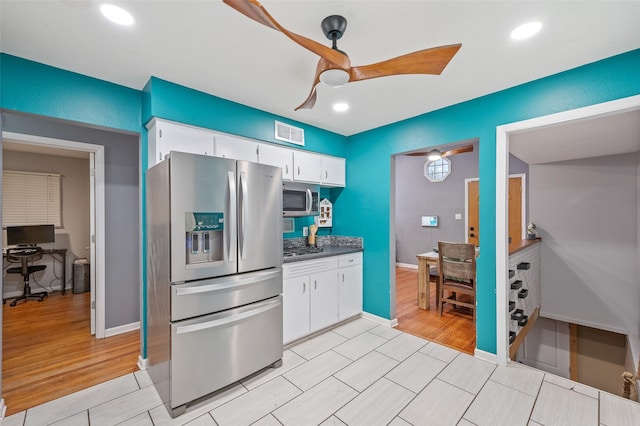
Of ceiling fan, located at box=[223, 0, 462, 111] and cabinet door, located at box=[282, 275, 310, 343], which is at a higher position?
ceiling fan, located at box=[223, 0, 462, 111]

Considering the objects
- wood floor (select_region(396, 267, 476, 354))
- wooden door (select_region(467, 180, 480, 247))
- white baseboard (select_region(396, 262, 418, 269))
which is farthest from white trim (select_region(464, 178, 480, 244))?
wood floor (select_region(396, 267, 476, 354))

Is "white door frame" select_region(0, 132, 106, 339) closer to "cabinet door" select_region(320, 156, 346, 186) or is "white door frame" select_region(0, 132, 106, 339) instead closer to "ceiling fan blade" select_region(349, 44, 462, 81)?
"cabinet door" select_region(320, 156, 346, 186)

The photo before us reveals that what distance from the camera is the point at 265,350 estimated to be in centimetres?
235

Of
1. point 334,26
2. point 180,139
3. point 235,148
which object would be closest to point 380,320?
point 235,148

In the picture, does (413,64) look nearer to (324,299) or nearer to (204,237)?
(204,237)

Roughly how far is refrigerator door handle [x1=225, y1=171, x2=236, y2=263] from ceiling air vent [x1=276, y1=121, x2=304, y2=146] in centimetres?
116

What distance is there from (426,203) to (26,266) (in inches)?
310

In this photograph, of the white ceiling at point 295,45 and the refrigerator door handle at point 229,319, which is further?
the refrigerator door handle at point 229,319

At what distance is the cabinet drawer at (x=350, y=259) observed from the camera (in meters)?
3.37

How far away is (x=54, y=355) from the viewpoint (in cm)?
272

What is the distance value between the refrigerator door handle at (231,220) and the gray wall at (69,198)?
4.93 meters

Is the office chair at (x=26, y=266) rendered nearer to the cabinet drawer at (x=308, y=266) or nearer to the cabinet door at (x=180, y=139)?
the cabinet door at (x=180, y=139)

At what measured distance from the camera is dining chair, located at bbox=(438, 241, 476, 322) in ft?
11.3

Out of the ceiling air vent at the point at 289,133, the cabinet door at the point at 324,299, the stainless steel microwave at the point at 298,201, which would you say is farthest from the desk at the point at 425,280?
the ceiling air vent at the point at 289,133
